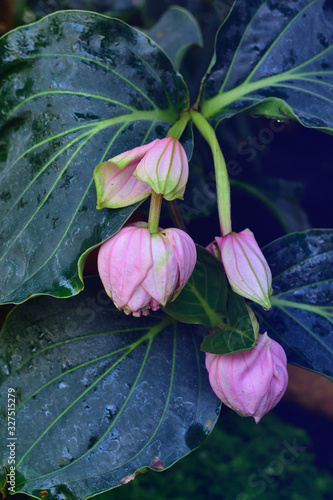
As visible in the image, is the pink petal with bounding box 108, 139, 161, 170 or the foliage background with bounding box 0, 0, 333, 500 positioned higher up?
the pink petal with bounding box 108, 139, 161, 170

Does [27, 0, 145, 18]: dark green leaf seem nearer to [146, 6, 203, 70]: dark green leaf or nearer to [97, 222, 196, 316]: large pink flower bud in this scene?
[146, 6, 203, 70]: dark green leaf

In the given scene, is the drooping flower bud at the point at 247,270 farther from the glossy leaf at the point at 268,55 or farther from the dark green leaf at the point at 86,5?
the dark green leaf at the point at 86,5

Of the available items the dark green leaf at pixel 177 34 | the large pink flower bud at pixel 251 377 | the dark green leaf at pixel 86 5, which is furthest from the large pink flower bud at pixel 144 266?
the dark green leaf at pixel 86 5

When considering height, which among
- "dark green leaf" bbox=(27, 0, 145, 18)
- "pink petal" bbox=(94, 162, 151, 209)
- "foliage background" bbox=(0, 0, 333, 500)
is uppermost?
"dark green leaf" bbox=(27, 0, 145, 18)

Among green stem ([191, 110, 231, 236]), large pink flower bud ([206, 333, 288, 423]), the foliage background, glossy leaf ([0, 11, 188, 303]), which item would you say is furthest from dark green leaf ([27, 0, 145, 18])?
large pink flower bud ([206, 333, 288, 423])

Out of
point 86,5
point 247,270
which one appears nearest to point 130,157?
point 247,270

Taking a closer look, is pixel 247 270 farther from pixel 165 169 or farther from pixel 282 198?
pixel 282 198
